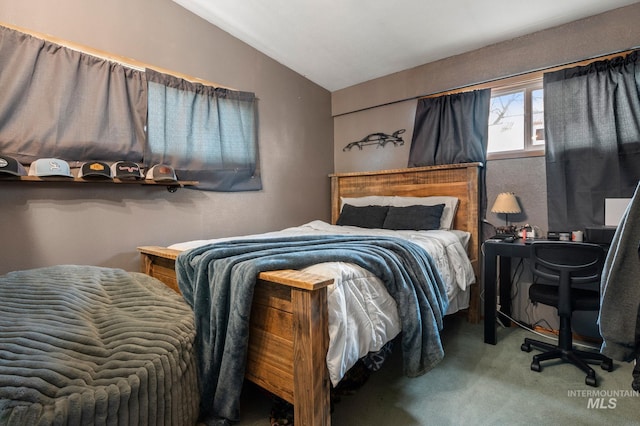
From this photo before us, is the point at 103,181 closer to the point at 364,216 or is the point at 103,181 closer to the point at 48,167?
the point at 48,167

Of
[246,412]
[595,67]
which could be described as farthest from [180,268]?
[595,67]

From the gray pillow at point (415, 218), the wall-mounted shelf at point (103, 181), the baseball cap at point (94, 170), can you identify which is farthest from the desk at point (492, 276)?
the baseball cap at point (94, 170)

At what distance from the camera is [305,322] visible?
108 cm

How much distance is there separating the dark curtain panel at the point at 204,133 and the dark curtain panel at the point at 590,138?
2596 mm

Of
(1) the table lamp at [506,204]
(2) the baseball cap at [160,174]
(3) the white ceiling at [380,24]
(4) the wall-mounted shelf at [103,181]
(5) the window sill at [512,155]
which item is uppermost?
(3) the white ceiling at [380,24]

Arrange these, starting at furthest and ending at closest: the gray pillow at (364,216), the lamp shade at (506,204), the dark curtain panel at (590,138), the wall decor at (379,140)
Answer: the wall decor at (379,140) < the gray pillow at (364,216) < the lamp shade at (506,204) < the dark curtain panel at (590,138)

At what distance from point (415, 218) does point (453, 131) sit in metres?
0.97

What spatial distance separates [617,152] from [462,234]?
119 cm

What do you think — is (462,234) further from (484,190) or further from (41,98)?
(41,98)

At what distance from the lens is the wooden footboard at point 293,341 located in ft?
3.55

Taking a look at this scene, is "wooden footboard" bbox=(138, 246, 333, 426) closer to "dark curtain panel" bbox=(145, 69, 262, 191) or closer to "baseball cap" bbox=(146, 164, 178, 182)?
"baseball cap" bbox=(146, 164, 178, 182)

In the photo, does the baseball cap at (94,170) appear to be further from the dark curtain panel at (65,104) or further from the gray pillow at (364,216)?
the gray pillow at (364,216)

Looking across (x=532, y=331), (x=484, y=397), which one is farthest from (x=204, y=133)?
(x=532, y=331)

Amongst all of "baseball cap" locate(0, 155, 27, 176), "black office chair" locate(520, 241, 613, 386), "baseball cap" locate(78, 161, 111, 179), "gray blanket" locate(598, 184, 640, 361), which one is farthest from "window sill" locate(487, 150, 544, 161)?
"baseball cap" locate(0, 155, 27, 176)
